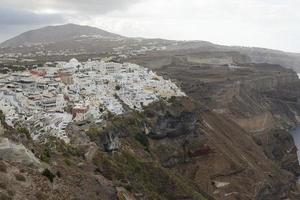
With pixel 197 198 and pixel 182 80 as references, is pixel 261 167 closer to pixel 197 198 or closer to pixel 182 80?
pixel 197 198

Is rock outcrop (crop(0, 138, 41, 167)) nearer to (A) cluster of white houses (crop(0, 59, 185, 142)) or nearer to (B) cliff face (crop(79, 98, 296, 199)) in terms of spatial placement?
(A) cluster of white houses (crop(0, 59, 185, 142))

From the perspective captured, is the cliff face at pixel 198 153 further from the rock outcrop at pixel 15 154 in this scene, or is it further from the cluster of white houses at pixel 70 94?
the rock outcrop at pixel 15 154

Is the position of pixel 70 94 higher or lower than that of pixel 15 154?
lower

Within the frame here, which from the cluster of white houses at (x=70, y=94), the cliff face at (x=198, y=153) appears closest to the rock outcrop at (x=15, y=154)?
the cluster of white houses at (x=70, y=94)

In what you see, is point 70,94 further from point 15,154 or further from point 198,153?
point 15,154

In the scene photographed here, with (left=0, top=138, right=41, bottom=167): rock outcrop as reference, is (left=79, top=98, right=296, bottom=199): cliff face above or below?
below

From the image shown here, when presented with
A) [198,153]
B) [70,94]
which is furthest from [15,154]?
[198,153]

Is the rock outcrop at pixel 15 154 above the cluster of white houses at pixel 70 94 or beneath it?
above

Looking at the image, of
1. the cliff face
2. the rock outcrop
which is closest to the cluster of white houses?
the cliff face
